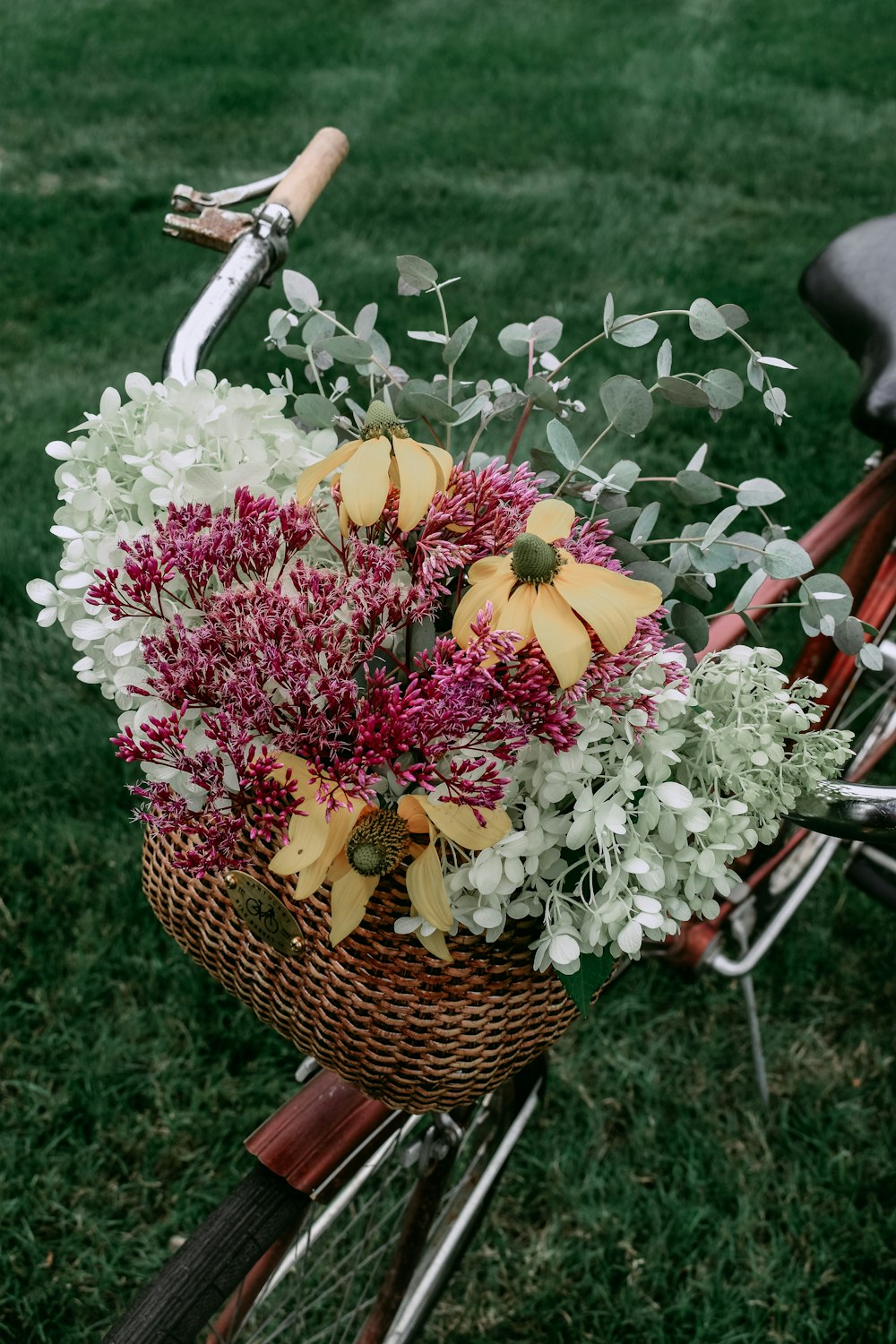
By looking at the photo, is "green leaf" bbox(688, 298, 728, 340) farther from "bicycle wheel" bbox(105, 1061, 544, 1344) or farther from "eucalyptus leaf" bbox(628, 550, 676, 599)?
"bicycle wheel" bbox(105, 1061, 544, 1344)

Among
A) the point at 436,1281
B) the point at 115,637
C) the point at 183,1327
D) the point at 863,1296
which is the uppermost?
the point at 115,637

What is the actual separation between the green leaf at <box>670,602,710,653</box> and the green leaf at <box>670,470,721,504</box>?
0.25 feet

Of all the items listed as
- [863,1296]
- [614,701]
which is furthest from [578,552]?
[863,1296]

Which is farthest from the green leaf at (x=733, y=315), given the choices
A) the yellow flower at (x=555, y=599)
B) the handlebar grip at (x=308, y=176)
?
the handlebar grip at (x=308, y=176)

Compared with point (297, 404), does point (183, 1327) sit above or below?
below

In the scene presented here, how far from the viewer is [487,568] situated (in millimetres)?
691

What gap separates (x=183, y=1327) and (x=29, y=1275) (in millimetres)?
812

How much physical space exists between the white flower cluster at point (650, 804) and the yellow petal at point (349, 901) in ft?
0.18

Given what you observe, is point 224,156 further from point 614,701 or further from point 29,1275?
point 614,701

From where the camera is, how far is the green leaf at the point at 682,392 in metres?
0.79

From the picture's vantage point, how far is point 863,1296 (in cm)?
167

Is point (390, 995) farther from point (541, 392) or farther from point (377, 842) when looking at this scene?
point (541, 392)

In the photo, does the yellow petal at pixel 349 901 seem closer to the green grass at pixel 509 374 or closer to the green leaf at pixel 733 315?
the green leaf at pixel 733 315

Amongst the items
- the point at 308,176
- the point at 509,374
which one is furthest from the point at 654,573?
the point at 509,374
